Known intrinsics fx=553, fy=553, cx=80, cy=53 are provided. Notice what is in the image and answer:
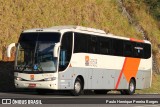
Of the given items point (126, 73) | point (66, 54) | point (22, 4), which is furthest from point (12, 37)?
point (66, 54)

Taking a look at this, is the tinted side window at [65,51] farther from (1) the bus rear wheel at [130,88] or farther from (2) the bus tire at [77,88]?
(1) the bus rear wheel at [130,88]

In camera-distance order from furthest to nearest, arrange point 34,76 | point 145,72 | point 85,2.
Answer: point 85,2 → point 145,72 → point 34,76

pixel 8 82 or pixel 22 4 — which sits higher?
pixel 22 4

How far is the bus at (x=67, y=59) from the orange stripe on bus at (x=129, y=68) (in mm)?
845

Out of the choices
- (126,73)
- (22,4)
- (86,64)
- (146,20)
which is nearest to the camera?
(86,64)

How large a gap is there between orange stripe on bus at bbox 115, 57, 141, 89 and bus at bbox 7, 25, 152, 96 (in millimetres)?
845

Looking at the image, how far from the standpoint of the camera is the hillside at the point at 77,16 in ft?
130

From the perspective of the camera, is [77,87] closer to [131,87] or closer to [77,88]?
[77,88]

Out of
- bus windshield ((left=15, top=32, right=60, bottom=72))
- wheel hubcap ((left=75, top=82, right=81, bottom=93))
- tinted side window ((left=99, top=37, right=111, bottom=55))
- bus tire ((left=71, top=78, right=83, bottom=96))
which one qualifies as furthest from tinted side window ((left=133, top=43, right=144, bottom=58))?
bus windshield ((left=15, top=32, right=60, bottom=72))

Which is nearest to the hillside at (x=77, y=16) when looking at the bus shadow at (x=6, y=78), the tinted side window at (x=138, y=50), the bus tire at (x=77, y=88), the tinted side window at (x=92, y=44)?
the bus shadow at (x=6, y=78)

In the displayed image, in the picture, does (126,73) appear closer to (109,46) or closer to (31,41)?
(109,46)

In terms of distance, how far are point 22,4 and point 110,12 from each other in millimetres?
12778

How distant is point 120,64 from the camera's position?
3350 cm

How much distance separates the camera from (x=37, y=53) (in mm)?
27891
